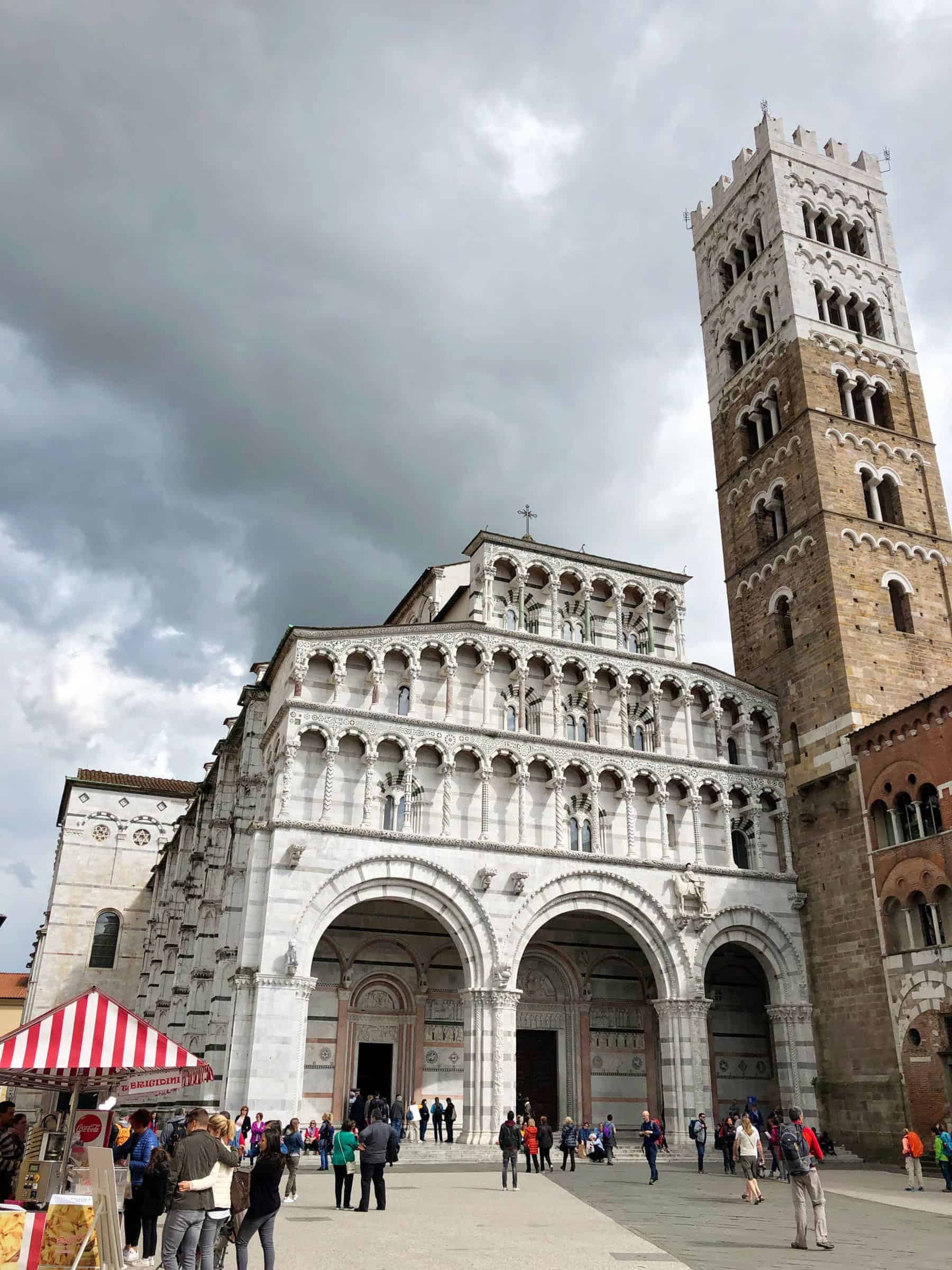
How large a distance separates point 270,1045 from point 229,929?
4.59 metres

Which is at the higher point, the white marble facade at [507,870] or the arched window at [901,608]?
the arched window at [901,608]

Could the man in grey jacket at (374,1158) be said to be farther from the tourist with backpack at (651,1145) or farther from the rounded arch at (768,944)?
the rounded arch at (768,944)

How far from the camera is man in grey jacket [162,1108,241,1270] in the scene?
8602 millimetres

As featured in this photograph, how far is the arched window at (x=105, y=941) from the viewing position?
166 feet

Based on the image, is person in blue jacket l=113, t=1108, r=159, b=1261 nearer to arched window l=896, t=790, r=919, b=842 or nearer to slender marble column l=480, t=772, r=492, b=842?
slender marble column l=480, t=772, r=492, b=842

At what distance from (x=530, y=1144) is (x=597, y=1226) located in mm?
8747

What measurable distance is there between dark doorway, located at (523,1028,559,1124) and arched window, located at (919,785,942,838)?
1316 centimetres

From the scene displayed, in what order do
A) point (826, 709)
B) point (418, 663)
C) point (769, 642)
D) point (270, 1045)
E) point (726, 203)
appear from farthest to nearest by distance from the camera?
point (726, 203), point (769, 642), point (826, 709), point (418, 663), point (270, 1045)

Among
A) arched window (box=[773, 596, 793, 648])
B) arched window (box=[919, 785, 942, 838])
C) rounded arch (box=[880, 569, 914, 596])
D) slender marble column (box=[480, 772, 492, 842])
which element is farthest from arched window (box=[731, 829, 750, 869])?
rounded arch (box=[880, 569, 914, 596])

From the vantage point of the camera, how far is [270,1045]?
76.3 feet

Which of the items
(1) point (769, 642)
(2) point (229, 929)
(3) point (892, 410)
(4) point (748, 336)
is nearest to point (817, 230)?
(4) point (748, 336)

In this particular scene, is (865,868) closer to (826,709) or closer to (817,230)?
(826,709)

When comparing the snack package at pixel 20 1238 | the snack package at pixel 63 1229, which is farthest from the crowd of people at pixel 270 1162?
the snack package at pixel 20 1238

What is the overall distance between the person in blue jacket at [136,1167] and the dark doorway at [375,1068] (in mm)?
16982
